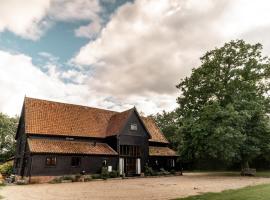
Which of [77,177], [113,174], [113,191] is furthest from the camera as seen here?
[113,174]

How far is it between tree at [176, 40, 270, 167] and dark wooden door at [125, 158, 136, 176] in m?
7.19

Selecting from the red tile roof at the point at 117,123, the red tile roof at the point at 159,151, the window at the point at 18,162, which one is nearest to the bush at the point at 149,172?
the red tile roof at the point at 159,151

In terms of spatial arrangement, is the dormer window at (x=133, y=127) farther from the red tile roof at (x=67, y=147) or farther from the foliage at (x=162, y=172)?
the foliage at (x=162, y=172)

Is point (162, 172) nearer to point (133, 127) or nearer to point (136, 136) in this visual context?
point (136, 136)

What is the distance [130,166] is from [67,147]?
980 centimetres

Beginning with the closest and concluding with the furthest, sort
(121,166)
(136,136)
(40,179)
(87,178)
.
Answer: (40,179) → (87,178) → (121,166) → (136,136)

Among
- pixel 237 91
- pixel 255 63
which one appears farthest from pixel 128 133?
pixel 255 63

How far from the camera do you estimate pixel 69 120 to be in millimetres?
40250

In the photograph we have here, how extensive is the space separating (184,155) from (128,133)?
342 inches

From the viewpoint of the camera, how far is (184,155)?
4159cm

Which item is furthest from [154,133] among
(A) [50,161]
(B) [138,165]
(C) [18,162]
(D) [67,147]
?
(C) [18,162]

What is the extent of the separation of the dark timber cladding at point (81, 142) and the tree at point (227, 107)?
232 inches

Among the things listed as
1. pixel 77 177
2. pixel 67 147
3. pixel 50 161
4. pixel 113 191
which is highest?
pixel 67 147

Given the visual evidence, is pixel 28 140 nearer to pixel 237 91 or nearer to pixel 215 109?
pixel 215 109
